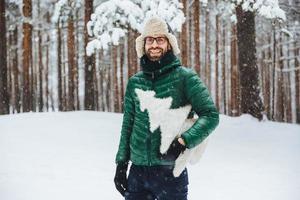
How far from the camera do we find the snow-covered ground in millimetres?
6508

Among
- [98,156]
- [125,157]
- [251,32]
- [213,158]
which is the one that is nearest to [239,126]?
[251,32]

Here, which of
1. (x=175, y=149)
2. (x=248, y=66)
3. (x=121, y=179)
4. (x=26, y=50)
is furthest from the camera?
(x=26, y=50)

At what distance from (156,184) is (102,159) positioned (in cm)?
558

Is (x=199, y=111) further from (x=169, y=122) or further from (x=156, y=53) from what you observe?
(x=156, y=53)

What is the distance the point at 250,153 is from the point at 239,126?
2.90 m

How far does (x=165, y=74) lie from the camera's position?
10.4ft

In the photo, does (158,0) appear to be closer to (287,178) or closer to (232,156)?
(232,156)

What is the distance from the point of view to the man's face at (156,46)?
3.22 metres

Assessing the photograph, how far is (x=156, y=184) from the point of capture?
10.4 ft

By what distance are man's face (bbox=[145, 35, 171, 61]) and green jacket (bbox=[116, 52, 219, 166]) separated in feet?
0.13

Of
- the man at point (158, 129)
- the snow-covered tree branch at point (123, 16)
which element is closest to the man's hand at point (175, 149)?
the man at point (158, 129)

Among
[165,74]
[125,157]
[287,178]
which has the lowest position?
[287,178]

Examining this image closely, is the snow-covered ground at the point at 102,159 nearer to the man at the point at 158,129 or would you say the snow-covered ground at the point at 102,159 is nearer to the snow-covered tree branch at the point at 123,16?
the snow-covered tree branch at the point at 123,16

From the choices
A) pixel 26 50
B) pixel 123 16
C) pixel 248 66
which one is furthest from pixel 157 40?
pixel 26 50
